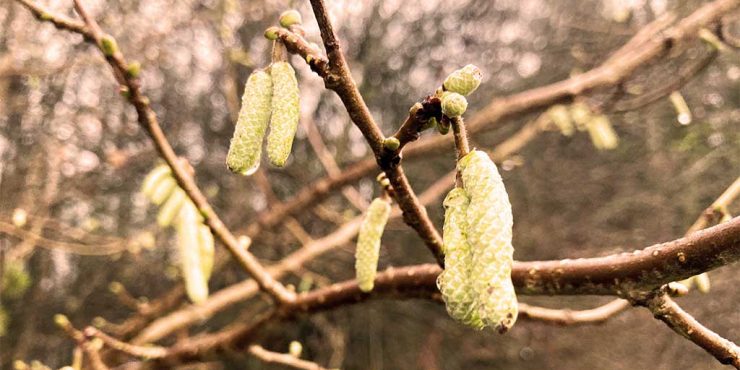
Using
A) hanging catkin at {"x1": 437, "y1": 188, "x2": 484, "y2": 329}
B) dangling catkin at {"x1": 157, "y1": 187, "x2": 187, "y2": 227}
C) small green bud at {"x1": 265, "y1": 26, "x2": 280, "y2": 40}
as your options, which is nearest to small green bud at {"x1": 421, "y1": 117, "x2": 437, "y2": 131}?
hanging catkin at {"x1": 437, "y1": 188, "x2": 484, "y2": 329}

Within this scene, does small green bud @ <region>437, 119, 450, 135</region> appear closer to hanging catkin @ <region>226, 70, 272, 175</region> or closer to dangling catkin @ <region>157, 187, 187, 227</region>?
hanging catkin @ <region>226, 70, 272, 175</region>

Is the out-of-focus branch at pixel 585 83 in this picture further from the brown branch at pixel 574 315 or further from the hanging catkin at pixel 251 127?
the hanging catkin at pixel 251 127

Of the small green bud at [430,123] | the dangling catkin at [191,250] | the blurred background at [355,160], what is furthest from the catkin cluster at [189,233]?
the blurred background at [355,160]

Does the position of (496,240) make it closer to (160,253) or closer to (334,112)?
(334,112)

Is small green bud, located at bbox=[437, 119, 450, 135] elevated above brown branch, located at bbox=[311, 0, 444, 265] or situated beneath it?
situated beneath

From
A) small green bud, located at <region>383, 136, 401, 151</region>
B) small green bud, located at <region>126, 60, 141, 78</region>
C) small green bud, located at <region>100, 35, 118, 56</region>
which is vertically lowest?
small green bud, located at <region>383, 136, 401, 151</region>

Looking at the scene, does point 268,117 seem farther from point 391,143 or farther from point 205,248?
point 205,248

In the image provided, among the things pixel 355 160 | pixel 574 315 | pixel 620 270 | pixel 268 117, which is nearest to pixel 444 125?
pixel 268 117
